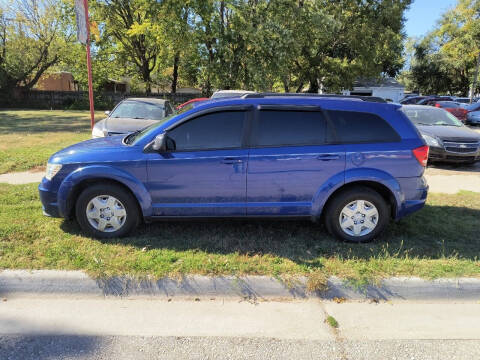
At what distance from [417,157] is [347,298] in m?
1.87

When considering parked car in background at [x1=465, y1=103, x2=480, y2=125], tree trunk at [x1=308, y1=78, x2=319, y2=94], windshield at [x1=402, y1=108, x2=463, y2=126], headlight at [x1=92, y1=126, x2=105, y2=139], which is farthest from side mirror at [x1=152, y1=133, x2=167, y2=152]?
tree trunk at [x1=308, y1=78, x2=319, y2=94]

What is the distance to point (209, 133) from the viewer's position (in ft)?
13.6

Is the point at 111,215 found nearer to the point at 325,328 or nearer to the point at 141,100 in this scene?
the point at 325,328

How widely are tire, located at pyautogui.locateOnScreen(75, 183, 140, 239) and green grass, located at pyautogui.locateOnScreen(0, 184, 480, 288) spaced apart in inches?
5.2

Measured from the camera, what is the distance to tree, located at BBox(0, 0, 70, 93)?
27.3 m

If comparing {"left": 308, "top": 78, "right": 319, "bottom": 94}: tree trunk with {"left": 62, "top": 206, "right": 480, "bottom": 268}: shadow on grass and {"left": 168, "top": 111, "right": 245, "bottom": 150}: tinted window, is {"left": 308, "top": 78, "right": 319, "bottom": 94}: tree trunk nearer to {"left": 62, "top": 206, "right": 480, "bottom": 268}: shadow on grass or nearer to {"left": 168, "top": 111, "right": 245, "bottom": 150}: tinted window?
{"left": 62, "top": 206, "right": 480, "bottom": 268}: shadow on grass

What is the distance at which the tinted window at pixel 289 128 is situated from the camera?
4.15m

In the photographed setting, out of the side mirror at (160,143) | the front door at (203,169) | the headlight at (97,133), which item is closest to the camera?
the side mirror at (160,143)

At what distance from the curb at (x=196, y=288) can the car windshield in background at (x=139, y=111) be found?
20.0 feet

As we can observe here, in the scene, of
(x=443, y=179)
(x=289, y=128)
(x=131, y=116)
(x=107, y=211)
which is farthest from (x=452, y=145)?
(x=107, y=211)

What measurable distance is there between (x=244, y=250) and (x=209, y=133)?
140 cm

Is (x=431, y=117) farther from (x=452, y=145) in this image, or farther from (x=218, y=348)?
(x=218, y=348)

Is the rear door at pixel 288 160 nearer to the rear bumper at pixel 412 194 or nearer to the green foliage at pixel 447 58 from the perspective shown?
the rear bumper at pixel 412 194

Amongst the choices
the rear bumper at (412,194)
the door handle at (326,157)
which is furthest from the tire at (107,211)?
the rear bumper at (412,194)
